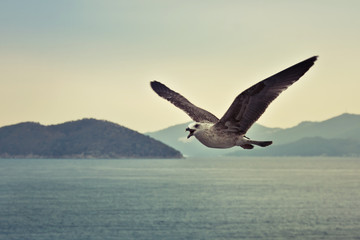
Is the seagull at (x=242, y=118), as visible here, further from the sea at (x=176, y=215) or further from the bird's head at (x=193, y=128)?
the sea at (x=176, y=215)

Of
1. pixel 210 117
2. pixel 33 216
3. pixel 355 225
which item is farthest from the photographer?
pixel 33 216

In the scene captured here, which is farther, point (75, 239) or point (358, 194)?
point (358, 194)

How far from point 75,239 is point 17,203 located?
5516 cm

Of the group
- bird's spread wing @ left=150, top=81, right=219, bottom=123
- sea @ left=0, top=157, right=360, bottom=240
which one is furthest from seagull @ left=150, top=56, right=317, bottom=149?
sea @ left=0, top=157, right=360, bottom=240

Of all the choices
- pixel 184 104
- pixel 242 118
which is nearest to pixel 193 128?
pixel 242 118

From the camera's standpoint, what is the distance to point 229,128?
23.4 ft

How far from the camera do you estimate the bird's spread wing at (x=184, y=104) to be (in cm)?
982

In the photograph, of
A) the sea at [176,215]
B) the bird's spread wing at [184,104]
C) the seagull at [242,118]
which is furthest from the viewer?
the sea at [176,215]

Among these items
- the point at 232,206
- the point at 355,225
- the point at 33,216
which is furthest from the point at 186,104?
the point at 232,206

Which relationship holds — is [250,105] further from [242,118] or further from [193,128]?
[193,128]

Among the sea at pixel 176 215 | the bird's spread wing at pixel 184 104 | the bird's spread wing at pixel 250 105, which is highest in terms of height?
the bird's spread wing at pixel 184 104

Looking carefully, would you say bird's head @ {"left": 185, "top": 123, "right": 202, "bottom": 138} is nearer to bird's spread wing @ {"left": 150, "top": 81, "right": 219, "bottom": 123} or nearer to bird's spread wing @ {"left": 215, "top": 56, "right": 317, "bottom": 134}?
bird's spread wing @ {"left": 215, "top": 56, "right": 317, "bottom": 134}

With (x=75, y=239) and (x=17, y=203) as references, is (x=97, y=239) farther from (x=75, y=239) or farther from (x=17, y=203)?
(x=17, y=203)

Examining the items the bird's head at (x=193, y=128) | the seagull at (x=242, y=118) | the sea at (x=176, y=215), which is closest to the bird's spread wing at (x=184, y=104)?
the bird's head at (x=193, y=128)
